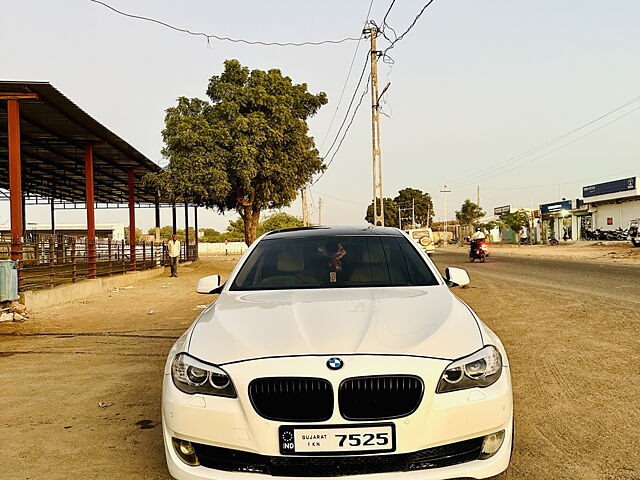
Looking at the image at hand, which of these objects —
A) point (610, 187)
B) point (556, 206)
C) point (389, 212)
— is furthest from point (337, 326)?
point (389, 212)

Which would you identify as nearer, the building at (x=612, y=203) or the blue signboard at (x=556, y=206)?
the building at (x=612, y=203)

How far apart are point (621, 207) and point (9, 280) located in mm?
52261

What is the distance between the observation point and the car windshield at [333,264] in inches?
167

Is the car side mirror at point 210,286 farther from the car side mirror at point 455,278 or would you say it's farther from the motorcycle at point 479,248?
the motorcycle at point 479,248

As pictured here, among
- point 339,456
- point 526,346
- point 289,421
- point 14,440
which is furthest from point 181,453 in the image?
point 526,346

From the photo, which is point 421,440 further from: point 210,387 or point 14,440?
point 14,440

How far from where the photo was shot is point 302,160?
25.7 metres

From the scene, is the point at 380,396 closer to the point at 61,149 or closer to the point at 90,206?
the point at 90,206

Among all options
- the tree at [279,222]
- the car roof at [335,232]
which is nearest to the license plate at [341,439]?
the car roof at [335,232]

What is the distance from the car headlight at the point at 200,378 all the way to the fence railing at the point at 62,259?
9.43 metres

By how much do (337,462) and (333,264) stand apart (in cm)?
195

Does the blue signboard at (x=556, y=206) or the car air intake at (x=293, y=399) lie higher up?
the blue signboard at (x=556, y=206)

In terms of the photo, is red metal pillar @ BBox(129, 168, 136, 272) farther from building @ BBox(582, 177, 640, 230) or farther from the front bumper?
building @ BBox(582, 177, 640, 230)

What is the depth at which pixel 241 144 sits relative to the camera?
945 inches
